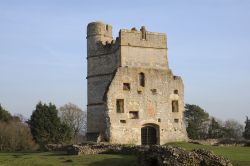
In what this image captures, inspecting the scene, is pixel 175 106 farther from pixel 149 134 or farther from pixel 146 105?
pixel 149 134

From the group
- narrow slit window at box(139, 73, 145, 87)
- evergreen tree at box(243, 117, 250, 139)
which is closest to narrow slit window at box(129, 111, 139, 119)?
narrow slit window at box(139, 73, 145, 87)

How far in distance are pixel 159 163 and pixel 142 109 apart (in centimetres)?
1555

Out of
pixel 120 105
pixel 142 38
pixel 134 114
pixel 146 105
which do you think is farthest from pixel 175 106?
pixel 142 38

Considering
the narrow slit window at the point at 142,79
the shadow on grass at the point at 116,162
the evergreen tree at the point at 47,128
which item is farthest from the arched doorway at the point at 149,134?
the shadow on grass at the point at 116,162

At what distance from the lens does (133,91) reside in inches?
1384

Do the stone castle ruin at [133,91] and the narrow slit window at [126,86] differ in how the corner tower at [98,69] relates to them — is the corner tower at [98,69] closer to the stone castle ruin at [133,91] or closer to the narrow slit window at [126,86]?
the stone castle ruin at [133,91]

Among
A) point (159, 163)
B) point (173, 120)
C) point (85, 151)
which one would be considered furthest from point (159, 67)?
point (159, 163)

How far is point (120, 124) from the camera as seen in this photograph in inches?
1350

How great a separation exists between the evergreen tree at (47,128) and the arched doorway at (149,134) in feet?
36.1

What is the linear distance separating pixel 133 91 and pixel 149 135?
3.69 meters

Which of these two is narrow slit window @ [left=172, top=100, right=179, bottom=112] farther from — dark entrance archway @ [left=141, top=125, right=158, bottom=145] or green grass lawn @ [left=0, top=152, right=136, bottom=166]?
green grass lawn @ [left=0, top=152, right=136, bottom=166]

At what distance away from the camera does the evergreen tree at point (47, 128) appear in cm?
4344

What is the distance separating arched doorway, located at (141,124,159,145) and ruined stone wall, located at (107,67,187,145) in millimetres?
444

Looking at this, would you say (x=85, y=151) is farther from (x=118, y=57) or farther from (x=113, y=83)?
(x=118, y=57)
